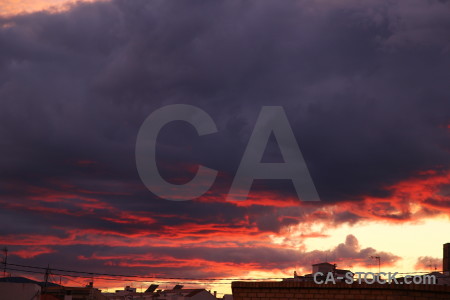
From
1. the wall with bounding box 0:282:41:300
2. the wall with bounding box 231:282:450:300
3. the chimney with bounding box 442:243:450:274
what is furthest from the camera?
the chimney with bounding box 442:243:450:274

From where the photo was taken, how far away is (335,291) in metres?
36.5

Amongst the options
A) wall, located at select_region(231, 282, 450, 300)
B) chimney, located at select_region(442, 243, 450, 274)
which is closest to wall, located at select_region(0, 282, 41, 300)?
wall, located at select_region(231, 282, 450, 300)

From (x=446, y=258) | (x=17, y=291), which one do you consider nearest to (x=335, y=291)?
(x=17, y=291)

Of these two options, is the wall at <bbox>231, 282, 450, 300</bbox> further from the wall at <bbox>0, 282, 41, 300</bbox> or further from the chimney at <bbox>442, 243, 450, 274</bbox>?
the chimney at <bbox>442, 243, 450, 274</bbox>

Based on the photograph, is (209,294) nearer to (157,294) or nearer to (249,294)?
(157,294)

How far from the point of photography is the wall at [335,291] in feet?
114

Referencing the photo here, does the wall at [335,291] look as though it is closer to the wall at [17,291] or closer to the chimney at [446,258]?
the wall at [17,291]

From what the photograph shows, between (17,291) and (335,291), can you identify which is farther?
(17,291)

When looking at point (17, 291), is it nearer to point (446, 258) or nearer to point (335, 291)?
point (335, 291)

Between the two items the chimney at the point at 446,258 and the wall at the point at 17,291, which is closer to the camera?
the wall at the point at 17,291

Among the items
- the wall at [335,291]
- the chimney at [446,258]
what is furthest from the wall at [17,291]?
the chimney at [446,258]

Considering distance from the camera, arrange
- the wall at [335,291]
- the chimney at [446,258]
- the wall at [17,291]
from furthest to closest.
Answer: the chimney at [446,258]
the wall at [17,291]
the wall at [335,291]

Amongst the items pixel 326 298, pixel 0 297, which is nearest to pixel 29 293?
pixel 0 297

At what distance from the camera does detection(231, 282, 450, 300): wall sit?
3472 centimetres
